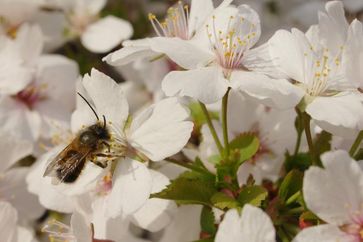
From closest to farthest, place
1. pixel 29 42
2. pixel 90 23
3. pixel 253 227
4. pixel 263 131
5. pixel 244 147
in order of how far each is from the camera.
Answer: pixel 253 227, pixel 244 147, pixel 263 131, pixel 29 42, pixel 90 23

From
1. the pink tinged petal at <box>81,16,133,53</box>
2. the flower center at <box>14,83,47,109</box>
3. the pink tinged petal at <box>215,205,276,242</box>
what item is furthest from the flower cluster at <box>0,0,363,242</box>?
the pink tinged petal at <box>81,16,133,53</box>

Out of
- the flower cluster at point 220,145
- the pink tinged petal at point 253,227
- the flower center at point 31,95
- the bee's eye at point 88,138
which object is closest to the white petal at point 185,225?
the flower cluster at point 220,145

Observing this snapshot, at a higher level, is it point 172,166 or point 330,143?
point 330,143

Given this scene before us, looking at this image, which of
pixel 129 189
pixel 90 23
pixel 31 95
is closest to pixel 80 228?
pixel 129 189

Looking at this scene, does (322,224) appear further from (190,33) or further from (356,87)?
(190,33)

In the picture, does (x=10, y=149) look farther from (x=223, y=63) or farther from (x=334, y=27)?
(x=334, y=27)

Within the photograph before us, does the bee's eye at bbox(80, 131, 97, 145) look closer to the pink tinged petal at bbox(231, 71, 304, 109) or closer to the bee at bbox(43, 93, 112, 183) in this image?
the bee at bbox(43, 93, 112, 183)

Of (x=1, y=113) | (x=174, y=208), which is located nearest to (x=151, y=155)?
(x=174, y=208)
